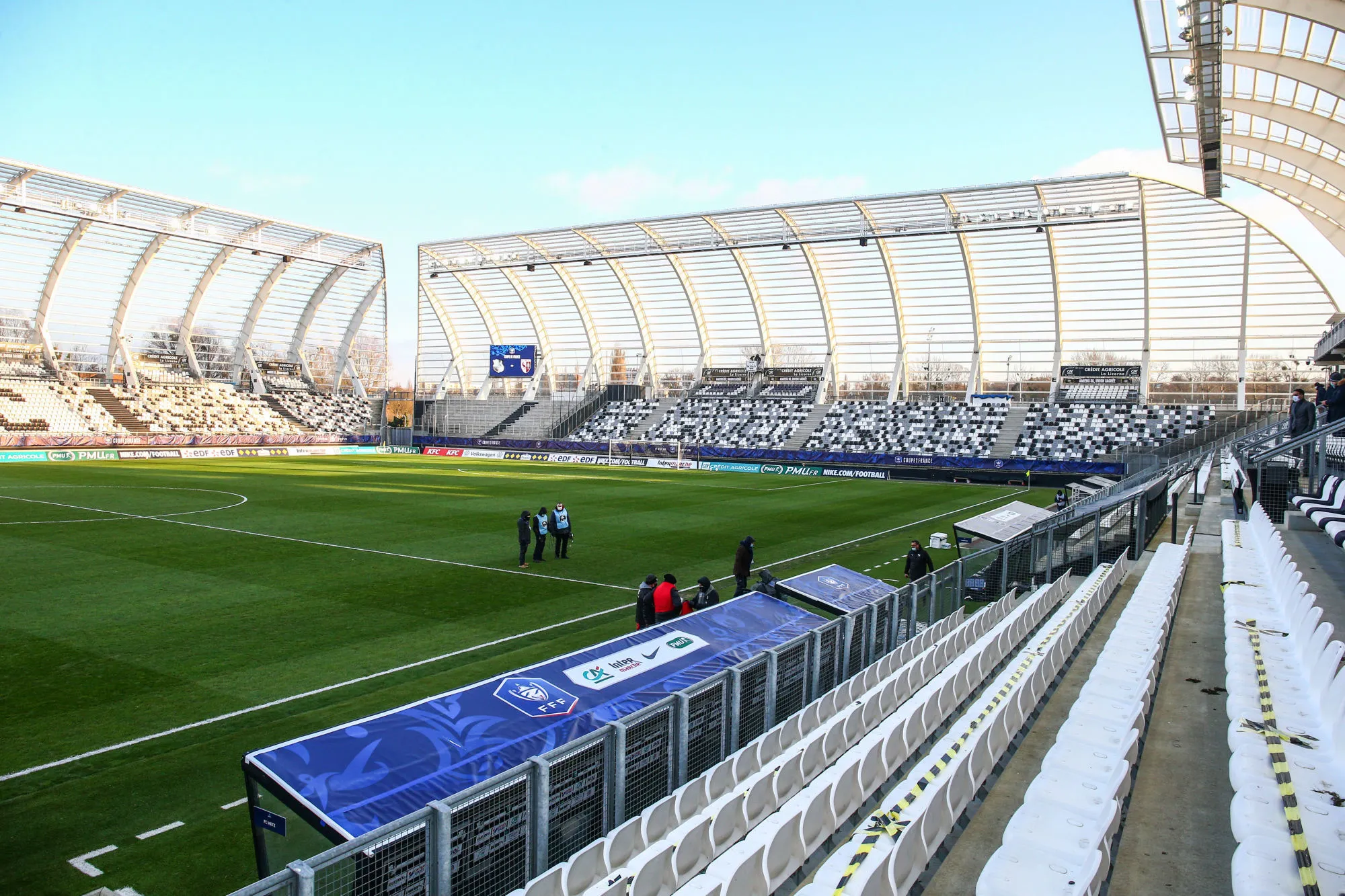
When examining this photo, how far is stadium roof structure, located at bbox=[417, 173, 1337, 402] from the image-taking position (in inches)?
1852

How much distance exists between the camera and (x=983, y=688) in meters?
9.23

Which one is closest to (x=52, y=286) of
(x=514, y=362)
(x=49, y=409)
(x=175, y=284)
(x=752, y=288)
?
(x=175, y=284)

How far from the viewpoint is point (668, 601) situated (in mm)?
12156

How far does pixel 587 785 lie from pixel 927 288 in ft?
174

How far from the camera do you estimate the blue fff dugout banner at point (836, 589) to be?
11953mm

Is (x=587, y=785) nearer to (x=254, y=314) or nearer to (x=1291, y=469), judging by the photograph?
(x=1291, y=469)

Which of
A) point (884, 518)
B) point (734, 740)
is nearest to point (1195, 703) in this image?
point (734, 740)

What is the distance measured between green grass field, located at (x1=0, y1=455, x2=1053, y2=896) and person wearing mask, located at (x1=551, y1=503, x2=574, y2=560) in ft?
1.47

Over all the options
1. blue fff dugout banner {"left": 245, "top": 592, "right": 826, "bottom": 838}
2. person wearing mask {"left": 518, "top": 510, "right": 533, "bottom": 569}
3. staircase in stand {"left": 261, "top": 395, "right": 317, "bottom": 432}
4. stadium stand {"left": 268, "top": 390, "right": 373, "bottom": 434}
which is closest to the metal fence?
blue fff dugout banner {"left": 245, "top": 592, "right": 826, "bottom": 838}

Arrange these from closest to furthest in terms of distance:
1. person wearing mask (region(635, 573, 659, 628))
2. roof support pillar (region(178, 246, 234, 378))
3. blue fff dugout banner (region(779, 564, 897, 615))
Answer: blue fff dugout banner (region(779, 564, 897, 615)) < person wearing mask (region(635, 573, 659, 628)) < roof support pillar (region(178, 246, 234, 378))

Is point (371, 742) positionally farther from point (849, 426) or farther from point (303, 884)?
point (849, 426)

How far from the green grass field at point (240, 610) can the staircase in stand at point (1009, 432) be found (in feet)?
56.3

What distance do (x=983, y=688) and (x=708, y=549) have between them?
568 inches

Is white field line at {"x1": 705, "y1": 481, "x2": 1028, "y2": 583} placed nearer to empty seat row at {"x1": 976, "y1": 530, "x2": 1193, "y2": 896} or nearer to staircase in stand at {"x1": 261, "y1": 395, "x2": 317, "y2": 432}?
empty seat row at {"x1": 976, "y1": 530, "x2": 1193, "y2": 896}
